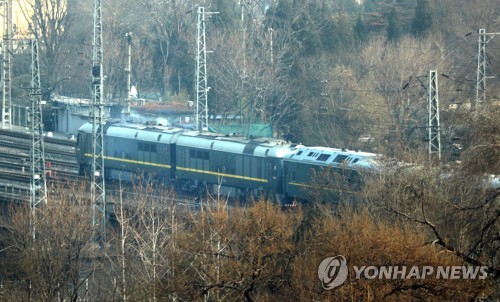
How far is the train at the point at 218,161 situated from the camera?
27.4 m

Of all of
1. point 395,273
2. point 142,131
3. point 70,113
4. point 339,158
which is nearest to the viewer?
point 395,273

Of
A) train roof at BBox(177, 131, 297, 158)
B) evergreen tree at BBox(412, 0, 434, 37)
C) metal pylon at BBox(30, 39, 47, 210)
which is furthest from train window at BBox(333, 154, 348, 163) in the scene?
evergreen tree at BBox(412, 0, 434, 37)

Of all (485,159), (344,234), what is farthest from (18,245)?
(485,159)

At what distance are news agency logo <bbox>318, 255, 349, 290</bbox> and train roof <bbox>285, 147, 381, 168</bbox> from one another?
491 inches

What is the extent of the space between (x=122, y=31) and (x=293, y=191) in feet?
97.5

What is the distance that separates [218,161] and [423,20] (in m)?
20.1

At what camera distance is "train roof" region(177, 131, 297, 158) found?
29.2 metres

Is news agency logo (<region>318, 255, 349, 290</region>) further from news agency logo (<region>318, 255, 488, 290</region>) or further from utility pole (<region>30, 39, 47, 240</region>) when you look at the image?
utility pole (<region>30, 39, 47, 240</region>)

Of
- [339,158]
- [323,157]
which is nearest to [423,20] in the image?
[323,157]

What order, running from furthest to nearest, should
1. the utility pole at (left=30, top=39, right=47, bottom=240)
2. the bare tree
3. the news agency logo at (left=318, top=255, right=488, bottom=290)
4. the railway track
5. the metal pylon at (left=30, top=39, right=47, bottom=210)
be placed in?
the railway track → the metal pylon at (left=30, top=39, right=47, bottom=210) → the utility pole at (left=30, top=39, right=47, bottom=240) → the bare tree → the news agency logo at (left=318, top=255, right=488, bottom=290)

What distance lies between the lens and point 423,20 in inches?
1860

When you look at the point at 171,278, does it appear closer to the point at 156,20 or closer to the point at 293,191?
the point at 293,191

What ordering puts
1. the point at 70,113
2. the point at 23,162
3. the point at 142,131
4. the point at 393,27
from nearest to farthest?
1. the point at 142,131
2. the point at 23,162
3. the point at 70,113
4. the point at 393,27

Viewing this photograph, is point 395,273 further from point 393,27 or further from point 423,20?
point 393,27
